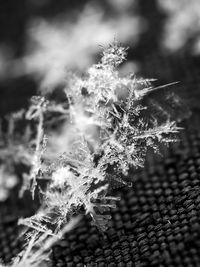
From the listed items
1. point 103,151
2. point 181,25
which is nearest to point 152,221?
point 103,151

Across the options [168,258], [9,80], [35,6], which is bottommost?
[168,258]

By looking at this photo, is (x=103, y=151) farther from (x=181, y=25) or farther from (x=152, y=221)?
(x=181, y=25)

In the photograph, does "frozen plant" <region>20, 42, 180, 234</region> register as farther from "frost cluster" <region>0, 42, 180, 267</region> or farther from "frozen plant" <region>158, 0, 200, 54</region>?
"frozen plant" <region>158, 0, 200, 54</region>

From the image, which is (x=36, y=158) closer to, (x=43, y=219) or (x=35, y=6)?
(x=43, y=219)

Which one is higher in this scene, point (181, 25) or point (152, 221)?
point (181, 25)

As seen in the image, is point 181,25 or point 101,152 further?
point 181,25

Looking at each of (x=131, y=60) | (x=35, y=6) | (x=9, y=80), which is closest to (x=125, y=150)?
(x=131, y=60)
